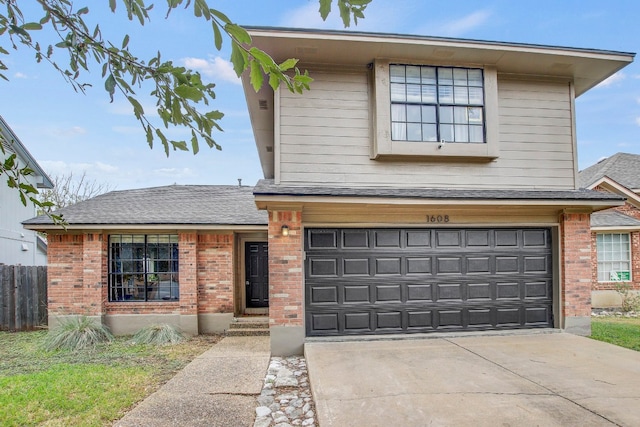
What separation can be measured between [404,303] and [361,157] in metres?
2.90

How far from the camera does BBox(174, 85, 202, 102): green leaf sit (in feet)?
6.35

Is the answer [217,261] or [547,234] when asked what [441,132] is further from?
[217,261]

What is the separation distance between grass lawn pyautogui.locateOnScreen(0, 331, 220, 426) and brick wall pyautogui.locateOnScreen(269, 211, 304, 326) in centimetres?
201

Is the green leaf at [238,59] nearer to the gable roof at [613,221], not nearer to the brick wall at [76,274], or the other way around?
the brick wall at [76,274]

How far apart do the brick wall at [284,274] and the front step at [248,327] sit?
291 cm

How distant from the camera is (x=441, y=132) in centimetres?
720

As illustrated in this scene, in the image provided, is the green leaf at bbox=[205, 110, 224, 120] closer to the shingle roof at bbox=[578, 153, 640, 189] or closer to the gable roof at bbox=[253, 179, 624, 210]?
the gable roof at bbox=[253, 179, 624, 210]

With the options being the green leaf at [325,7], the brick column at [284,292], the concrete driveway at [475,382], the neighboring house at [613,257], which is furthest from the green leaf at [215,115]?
the neighboring house at [613,257]

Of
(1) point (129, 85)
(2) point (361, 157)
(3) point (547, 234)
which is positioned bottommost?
(3) point (547, 234)

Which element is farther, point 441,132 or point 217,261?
point 217,261

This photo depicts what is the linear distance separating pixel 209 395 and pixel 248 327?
15.3 ft

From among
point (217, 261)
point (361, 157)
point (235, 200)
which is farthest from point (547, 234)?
point (235, 200)

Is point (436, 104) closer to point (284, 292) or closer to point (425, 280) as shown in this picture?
point (425, 280)

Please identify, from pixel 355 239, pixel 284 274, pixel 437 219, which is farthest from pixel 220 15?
pixel 437 219
